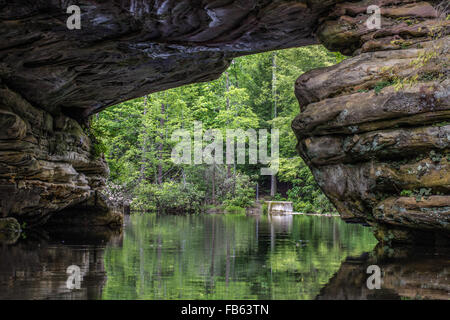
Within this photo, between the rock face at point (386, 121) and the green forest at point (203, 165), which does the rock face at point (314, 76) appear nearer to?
the rock face at point (386, 121)

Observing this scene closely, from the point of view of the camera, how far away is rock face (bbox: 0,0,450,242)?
339 inches

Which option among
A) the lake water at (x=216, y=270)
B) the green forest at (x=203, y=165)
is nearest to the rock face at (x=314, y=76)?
the lake water at (x=216, y=270)

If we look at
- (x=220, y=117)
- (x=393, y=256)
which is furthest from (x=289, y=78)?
(x=393, y=256)

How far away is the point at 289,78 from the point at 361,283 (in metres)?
29.9

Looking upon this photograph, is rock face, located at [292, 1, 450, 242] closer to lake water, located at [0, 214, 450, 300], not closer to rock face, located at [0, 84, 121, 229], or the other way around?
lake water, located at [0, 214, 450, 300]

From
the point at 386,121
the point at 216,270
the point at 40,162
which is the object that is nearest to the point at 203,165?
the point at 40,162

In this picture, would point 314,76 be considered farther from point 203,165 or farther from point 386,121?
point 203,165

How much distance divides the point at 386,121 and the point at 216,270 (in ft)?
15.4

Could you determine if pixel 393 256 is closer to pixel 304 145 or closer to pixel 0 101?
pixel 304 145

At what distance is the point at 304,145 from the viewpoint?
1070 cm

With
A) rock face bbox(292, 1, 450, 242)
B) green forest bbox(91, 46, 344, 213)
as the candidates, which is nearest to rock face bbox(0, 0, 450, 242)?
rock face bbox(292, 1, 450, 242)

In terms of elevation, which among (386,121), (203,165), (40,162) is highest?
(203,165)

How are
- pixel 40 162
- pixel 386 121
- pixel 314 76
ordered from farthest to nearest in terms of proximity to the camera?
1. pixel 40 162
2. pixel 314 76
3. pixel 386 121

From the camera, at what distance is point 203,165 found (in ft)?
113
